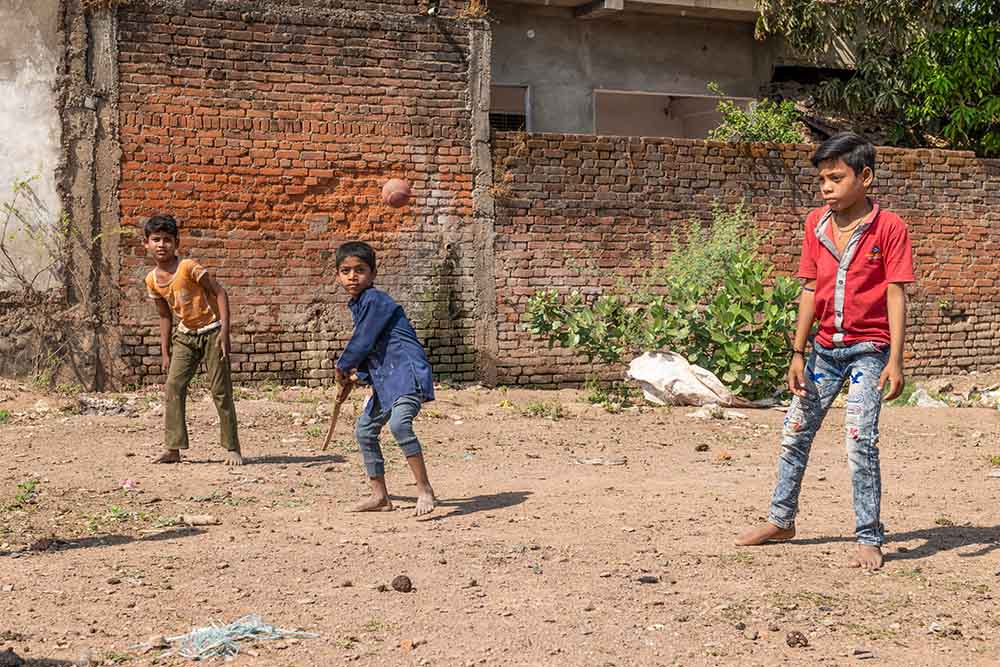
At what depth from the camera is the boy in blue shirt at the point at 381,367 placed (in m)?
5.60

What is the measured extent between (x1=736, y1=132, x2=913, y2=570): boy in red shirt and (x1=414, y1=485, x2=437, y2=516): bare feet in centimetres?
191

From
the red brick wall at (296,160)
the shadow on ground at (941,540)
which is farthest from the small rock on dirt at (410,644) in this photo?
the red brick wall at (296,160)

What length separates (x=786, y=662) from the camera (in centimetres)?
355

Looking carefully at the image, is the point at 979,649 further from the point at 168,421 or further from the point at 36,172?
the point at 36,172

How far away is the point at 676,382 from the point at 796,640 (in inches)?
236

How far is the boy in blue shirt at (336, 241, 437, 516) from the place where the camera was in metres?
5.60

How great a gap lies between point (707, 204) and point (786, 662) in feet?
27.5

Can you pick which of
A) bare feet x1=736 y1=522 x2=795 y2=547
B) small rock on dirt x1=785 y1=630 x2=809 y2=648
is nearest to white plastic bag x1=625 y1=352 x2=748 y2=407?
bare feet x1=736 y1=522 x2=795 y2=547

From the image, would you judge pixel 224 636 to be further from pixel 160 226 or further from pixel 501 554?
pixel 160 226

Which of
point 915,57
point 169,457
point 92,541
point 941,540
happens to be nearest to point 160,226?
point 169,457

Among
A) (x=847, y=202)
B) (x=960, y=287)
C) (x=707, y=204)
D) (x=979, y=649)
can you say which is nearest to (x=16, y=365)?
(x=707, y=204)

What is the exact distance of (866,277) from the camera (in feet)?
15.0

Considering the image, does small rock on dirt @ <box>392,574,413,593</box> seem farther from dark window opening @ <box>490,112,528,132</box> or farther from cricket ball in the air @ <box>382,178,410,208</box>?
dark window opening @ <box>490,112,528,132</box>

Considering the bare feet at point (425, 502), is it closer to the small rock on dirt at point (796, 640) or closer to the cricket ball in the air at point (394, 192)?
the small rock on dirt at point (796, 640)
